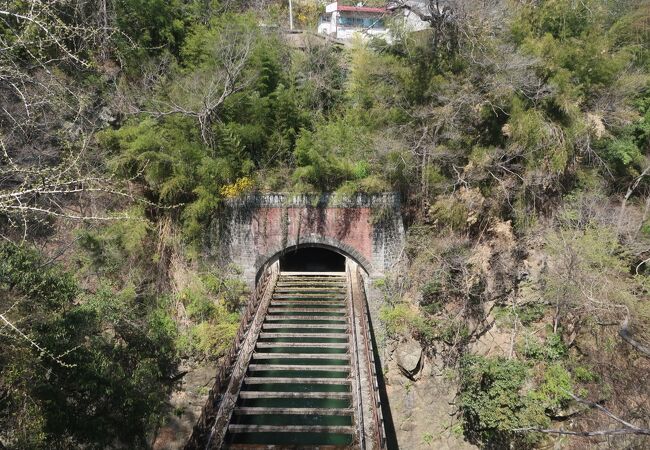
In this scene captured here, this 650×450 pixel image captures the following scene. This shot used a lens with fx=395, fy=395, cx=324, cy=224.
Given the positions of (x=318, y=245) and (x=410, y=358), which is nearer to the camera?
(x=410, y=358)

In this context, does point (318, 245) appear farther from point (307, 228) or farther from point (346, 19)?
point (346, 19)

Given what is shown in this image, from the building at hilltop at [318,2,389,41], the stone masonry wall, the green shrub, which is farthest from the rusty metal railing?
the building at hilltop at [318,2,389,41]

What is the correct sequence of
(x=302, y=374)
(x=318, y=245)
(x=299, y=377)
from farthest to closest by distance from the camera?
(x=318, y=245) < (x=302, y=374) < (x=299, y=377)

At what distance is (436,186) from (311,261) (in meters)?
6.50

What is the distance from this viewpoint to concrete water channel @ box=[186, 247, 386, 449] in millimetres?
7219

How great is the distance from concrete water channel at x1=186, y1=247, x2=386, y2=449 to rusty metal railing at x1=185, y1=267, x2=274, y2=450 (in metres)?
0.02

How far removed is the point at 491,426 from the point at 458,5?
434 inches

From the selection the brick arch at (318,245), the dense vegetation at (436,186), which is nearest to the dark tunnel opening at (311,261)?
the brick arch at (318,245)

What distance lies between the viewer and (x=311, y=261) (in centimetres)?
1595

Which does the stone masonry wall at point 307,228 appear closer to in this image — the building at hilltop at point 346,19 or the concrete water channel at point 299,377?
the concrete water channel at point 299,377

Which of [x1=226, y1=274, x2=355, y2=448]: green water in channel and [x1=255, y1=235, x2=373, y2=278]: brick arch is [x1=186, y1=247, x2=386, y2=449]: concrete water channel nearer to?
[x1=226, y1=274, x2=355, y2=448]: green water in channel

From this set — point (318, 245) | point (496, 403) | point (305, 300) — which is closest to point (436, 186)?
point (318, 245)

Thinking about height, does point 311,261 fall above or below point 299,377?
above

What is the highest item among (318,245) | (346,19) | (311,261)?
(346,19)
